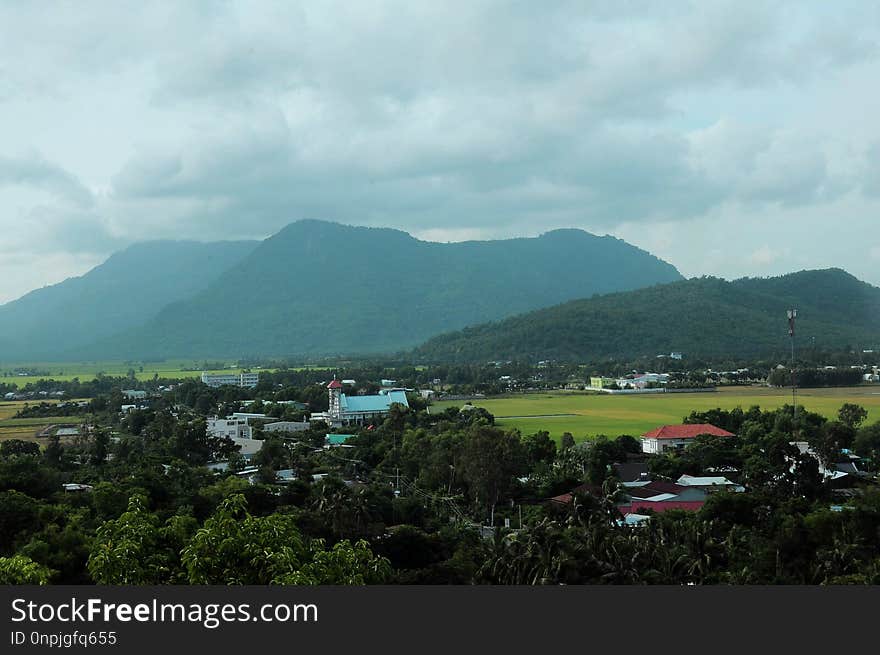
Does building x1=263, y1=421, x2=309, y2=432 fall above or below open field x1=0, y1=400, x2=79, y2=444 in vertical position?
below

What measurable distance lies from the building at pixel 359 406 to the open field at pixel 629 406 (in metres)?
3.46

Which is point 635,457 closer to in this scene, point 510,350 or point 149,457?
point 149,457

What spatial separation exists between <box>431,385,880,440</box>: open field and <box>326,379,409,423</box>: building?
3461mm

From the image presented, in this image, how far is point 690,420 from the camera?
47969mm

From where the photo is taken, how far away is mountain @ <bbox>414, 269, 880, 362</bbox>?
134250 millimetres

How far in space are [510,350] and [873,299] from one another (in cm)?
7905

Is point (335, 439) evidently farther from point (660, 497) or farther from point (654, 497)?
Result: point (660, 497)

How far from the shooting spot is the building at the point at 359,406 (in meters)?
60.5

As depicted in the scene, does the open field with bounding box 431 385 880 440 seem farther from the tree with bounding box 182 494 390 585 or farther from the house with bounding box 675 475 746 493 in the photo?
the tree with bounding box 182 494 390 585

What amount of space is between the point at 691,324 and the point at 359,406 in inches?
3844

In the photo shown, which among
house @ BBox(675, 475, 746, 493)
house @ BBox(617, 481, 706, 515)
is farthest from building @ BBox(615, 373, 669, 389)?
house @ BBox(617, 481, 706, 515)

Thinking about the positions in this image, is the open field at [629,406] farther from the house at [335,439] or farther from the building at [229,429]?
the building at [229,429]

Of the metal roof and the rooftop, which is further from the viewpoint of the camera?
the metal roof

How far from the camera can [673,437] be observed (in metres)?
42.6
